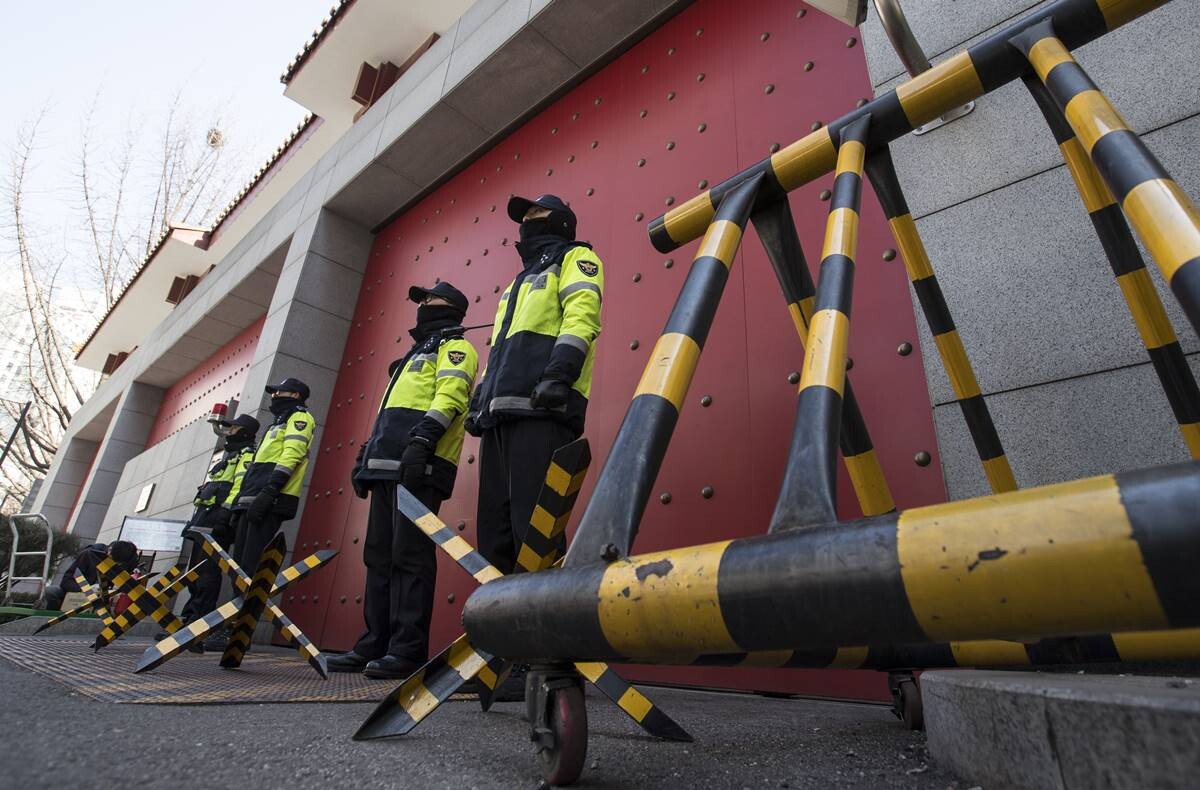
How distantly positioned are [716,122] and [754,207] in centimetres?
248

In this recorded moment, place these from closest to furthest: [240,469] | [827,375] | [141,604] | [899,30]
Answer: [827,375] < [899,30] < [141,604] < [240,469]

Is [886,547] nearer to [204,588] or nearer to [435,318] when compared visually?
[435,318]

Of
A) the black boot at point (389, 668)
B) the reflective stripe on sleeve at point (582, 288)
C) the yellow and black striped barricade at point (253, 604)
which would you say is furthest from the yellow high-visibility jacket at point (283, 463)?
the reflective stripe on sleeve at point (582, 288)

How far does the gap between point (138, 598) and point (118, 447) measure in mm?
10867

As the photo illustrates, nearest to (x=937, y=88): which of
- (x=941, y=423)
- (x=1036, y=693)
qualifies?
(x=1036, y=693)

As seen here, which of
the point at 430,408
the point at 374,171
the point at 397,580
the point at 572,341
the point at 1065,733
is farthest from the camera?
the point at 374,171

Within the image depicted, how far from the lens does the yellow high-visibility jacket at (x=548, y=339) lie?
230 centimetres

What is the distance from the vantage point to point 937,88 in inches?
45.8

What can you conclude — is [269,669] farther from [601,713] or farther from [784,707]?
[784,707]

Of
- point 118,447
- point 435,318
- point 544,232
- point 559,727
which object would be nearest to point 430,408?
point 435,318

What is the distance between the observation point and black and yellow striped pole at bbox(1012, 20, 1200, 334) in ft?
2.19

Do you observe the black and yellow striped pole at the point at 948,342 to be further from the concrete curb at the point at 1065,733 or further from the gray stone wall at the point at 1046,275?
the concrete curb at the point at 1065,733

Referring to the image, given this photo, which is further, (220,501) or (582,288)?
(220,501)

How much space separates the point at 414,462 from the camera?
9.39 ft
